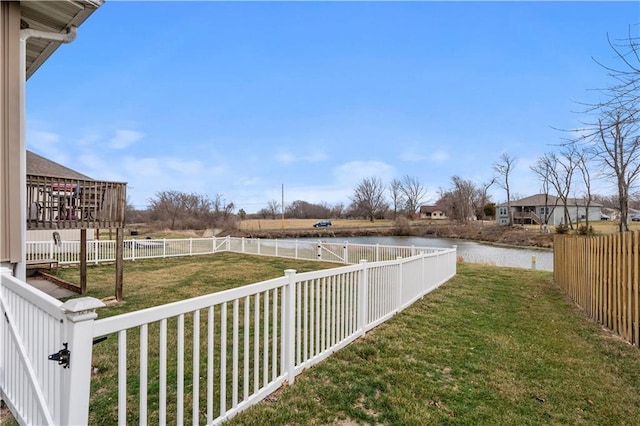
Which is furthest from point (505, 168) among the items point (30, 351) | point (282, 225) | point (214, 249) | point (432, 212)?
point (30, 351)

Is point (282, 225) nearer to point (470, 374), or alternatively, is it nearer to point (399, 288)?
point (399, 288)

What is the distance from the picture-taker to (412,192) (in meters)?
61.9

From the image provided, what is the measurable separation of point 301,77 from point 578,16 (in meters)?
12.7

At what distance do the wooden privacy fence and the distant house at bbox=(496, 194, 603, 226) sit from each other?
4573 cm

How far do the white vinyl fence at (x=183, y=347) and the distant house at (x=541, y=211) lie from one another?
162 feet

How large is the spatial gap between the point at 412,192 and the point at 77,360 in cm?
6339

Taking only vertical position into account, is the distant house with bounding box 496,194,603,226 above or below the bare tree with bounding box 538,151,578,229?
below

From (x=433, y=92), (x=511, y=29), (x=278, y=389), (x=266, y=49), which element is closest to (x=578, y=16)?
(x=511, y=29)

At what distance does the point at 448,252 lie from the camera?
342 inches

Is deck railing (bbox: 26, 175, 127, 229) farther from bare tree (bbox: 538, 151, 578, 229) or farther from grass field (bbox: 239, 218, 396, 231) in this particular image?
bare tree (bbox: 538, 151, 578, 229)

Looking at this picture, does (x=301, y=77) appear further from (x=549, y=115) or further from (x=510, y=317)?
(x=510, y=317)

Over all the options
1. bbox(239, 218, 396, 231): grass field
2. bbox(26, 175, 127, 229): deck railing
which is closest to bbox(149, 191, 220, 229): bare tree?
bbox(239, 218, 396, 231): grass field

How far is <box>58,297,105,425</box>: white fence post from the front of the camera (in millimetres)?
1363

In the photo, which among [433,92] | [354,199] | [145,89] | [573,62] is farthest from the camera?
[354,199]
